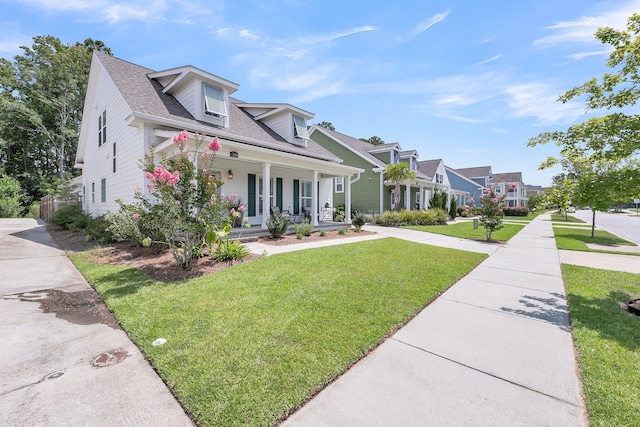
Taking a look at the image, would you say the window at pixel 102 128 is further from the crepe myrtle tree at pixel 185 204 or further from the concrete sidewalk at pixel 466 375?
the concrete sidewalk at pixel 466 375

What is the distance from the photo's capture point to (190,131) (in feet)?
31.5

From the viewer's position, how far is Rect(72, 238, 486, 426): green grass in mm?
2186

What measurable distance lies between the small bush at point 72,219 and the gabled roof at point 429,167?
27.9 metres

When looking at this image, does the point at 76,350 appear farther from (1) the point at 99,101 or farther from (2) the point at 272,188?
(1) the point at 99,101

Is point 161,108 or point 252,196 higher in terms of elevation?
point 161,108

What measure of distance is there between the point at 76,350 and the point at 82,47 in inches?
1651

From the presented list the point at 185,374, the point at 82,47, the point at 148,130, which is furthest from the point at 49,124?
the point at 185,374

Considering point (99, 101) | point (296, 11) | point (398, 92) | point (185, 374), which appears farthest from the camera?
point (99, 101)

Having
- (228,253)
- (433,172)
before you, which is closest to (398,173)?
(433,172)

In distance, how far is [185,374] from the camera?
94.1 inches

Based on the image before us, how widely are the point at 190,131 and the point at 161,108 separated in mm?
1641

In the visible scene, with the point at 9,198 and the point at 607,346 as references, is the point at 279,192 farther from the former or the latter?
the point at 9,198

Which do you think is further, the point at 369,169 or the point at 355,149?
the point at 355,149

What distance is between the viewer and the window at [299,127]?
47.2ft
